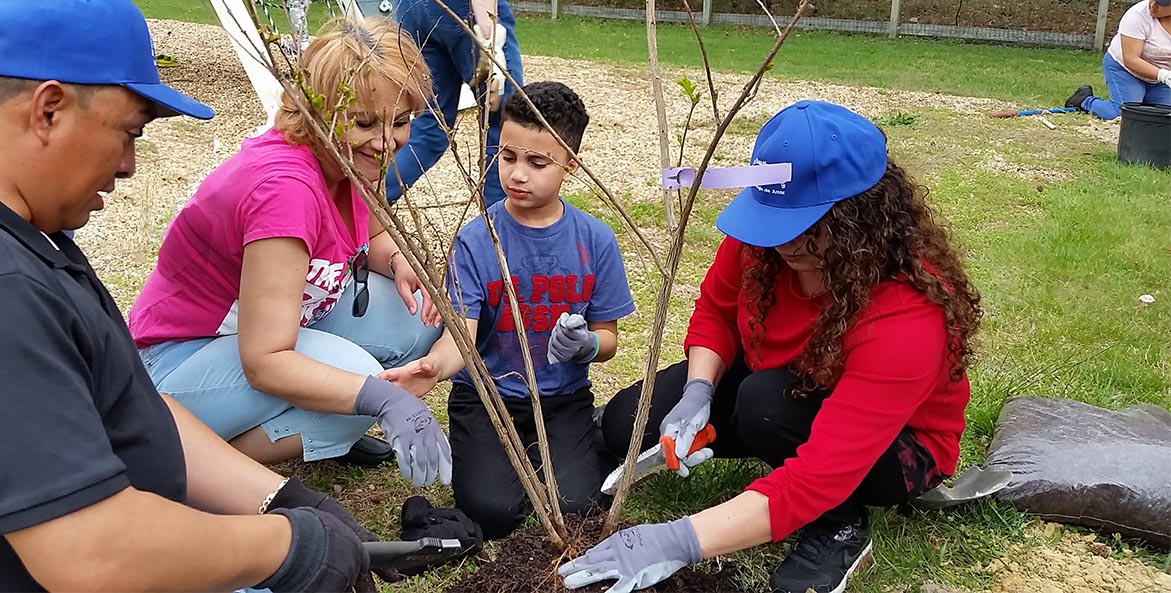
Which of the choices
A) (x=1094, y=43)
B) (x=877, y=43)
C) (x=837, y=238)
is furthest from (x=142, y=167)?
(x=1094, y=43)

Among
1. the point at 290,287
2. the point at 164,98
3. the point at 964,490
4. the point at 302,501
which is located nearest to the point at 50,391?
the point at 164,98

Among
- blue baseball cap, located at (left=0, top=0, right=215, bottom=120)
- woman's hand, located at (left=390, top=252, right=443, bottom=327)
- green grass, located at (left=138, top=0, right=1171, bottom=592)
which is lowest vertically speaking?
green grass, located at (left=138, top=0, right=1171, bottom=592)

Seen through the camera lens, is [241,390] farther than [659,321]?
Yes

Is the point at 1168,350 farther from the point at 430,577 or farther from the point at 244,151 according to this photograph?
the point at 244,151

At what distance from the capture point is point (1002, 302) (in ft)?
13.1

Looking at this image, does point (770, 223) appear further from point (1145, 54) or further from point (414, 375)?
point (1145, 54)

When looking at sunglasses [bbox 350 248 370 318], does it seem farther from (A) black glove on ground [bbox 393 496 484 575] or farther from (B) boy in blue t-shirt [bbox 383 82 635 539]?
(A) black glove on ground [bbox 393 496 484 575]

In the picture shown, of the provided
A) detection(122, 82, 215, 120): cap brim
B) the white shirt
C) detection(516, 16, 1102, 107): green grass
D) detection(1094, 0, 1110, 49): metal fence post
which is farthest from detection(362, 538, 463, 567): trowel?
detection(1094, 0, 1110, 49): metal fence post

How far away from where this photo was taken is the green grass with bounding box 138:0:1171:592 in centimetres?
A: 241

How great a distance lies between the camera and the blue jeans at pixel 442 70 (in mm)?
3500

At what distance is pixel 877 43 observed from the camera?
15648 mm

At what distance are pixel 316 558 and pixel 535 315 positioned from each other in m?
1.30

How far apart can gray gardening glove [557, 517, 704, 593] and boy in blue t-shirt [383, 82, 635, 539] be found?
1.60 ft

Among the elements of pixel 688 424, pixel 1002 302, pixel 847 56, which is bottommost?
pixel 847 56
